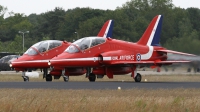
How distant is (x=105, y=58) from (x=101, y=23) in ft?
254

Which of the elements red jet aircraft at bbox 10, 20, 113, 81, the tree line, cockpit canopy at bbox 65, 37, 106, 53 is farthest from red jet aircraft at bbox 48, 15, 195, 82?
the tree line

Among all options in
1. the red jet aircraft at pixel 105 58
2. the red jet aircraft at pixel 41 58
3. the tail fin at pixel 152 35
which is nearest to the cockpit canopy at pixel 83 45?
the red jet aircraft at pixel 105 58

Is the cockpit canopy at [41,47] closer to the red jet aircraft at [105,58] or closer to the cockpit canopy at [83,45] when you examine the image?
the red jet aircraft at [105,58]

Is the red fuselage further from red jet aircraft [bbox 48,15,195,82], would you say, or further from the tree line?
the tree line

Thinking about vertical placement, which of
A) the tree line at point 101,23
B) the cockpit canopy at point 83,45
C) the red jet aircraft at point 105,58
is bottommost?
the red jet aircraft at point 105,58

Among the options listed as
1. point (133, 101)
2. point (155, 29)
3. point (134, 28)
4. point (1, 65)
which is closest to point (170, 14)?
point (134, 28)

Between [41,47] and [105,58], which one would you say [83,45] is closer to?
[105,58]

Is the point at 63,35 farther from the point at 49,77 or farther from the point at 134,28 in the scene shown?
the point at 49,77

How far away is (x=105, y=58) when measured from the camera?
128ft

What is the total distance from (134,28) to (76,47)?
74.7 m

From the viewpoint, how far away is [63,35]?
422 feet

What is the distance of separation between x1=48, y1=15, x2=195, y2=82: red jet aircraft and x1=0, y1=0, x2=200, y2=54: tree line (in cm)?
3528

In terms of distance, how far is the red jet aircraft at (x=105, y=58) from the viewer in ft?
126

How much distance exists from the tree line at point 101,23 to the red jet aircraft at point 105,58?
116 ft
